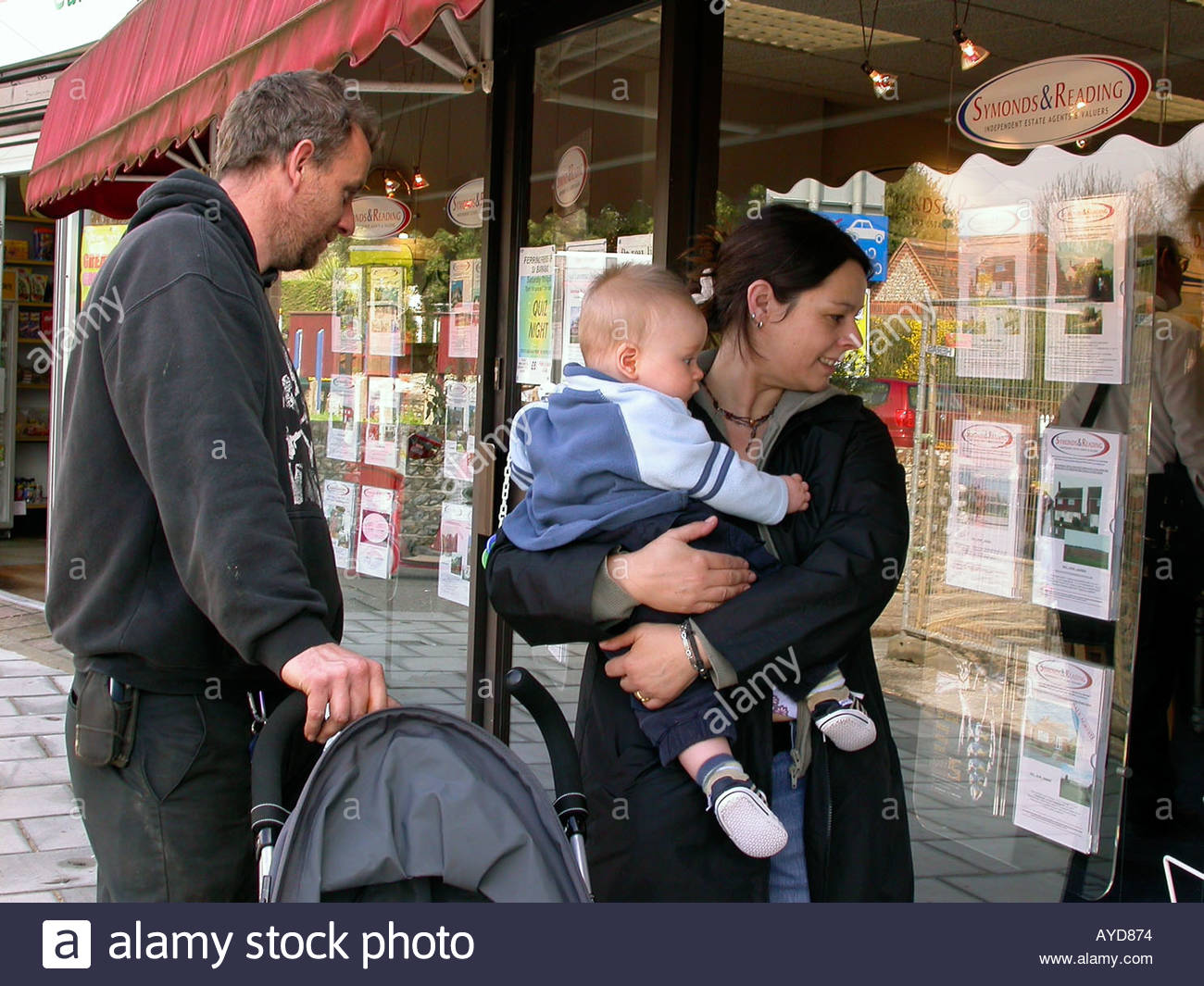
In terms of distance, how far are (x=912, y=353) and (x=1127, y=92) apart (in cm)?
102

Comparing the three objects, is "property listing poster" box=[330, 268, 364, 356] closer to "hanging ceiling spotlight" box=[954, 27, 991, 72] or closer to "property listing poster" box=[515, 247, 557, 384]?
"property listing poster" box=[515, 247, 557, 384]

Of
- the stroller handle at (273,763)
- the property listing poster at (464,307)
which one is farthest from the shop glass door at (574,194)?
the stroller handle at (273,763)

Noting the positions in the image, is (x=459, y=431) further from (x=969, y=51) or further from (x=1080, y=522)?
(x=1080, y=522)

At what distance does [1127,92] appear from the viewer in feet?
11.8

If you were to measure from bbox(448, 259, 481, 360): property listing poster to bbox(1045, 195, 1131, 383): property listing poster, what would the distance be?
99.9 inches

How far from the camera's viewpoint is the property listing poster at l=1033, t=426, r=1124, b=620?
12.0 feet

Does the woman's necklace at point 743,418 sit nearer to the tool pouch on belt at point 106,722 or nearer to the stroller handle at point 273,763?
the stroller handle at point 273,763

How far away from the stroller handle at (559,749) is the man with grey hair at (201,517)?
26cm

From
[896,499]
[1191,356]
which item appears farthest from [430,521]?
[896,499]

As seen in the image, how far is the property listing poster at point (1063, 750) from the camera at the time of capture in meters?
3.72

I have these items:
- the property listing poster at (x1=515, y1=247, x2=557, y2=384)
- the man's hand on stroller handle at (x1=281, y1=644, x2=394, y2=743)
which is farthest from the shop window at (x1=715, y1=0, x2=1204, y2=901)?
the man's hand on stroller handle at (x1=281, y1=644, x2=394, y2=743)

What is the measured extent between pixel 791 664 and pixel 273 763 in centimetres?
85

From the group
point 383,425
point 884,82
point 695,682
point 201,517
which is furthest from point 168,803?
point 383,425
